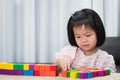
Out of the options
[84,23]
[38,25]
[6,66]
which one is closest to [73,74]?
[6,66]

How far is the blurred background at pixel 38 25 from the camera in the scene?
2.48 m

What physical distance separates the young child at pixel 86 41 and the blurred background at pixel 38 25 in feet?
3.55

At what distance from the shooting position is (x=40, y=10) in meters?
2.53

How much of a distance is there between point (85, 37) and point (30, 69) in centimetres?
37

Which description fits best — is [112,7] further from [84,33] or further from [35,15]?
[84,33]

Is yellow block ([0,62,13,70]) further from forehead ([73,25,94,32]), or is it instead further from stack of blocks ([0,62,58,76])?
forehead ([73,25,94,32])

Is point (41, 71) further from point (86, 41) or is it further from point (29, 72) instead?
point (86, 41)

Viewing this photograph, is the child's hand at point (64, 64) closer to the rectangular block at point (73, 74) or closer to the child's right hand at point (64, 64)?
the child's right hand at point (64, 64)

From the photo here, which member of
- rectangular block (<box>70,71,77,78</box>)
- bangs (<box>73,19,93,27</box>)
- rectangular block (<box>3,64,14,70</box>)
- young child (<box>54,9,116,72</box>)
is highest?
bangs (<box>73,19,93,27</box>)

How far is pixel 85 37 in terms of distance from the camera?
1.28 meters

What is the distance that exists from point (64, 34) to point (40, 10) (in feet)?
1.09

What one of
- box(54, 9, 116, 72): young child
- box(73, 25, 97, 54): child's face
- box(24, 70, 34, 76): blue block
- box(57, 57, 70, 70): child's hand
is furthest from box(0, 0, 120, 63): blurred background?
box(24, 70, 34, 76): blue block

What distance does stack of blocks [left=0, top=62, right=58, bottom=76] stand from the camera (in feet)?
3.30

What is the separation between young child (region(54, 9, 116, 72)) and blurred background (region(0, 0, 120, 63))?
108cm
